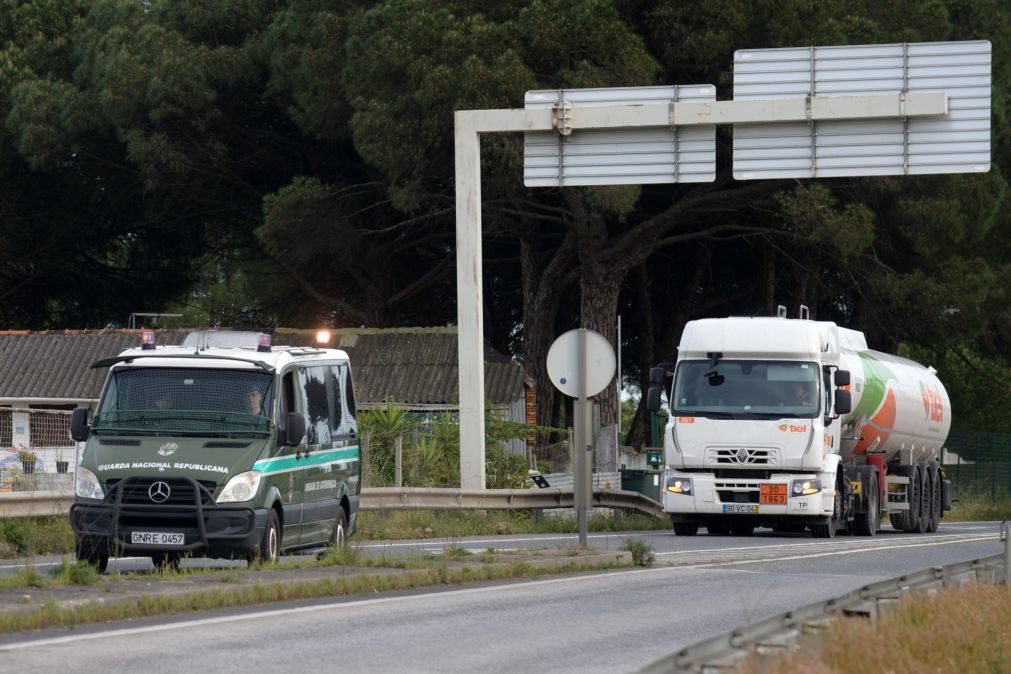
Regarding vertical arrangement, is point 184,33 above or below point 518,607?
above

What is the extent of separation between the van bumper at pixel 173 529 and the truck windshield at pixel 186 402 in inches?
37.5

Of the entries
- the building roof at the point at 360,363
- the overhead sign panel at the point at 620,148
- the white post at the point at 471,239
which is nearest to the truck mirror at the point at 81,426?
the white post at the point at 471,239

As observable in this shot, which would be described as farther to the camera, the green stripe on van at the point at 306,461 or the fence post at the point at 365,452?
the fence post at the point at 365,452

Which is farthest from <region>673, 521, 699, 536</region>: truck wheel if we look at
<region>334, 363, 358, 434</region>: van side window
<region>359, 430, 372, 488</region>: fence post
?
<region>334, 363, 358, 434</region>: van side window

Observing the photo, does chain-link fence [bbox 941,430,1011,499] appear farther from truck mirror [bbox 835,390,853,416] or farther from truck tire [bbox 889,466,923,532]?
truck mirror [bbox 835,390,853,416]

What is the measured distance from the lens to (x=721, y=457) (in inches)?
998

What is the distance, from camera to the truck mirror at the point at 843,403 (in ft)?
83.5

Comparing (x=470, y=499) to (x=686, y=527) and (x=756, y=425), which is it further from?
(x=756, y=425)

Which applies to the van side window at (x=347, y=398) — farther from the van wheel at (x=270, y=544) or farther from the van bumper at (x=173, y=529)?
the van bumper at (x=173, y=529)

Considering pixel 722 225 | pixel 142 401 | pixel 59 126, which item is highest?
pixel 59 126

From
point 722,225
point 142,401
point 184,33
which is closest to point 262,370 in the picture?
point 142,401

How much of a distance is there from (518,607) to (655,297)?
43905mm

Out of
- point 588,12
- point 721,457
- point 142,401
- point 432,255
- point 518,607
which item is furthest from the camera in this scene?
point 432,255

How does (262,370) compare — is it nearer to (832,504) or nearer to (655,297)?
(832,504)
